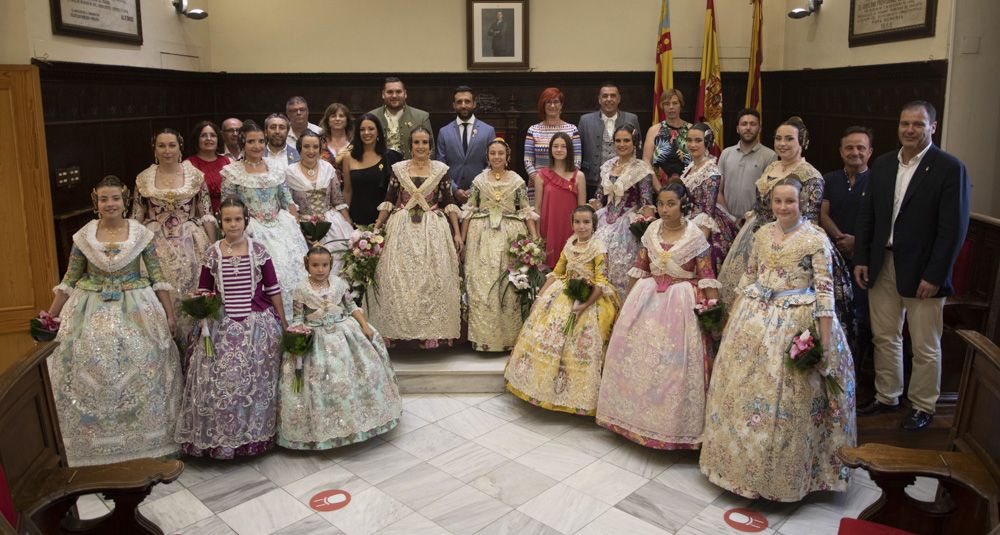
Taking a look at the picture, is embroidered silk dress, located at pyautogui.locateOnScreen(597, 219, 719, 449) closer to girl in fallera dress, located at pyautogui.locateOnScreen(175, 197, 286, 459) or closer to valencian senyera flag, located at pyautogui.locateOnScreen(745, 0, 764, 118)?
girl in fallera dress, located at pyautogui.locateOnScreen(175, 197, 286, 459)

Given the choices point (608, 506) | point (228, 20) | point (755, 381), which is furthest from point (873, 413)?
point (228, 20)

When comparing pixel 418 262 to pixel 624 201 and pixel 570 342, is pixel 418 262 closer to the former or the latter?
pixel 570 342

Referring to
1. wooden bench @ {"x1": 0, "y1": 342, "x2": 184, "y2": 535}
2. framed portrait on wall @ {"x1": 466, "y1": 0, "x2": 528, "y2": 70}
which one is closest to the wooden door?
wooden bench @ {"x1": 0, "y1": 342, "x2": 184, "y2": 535}

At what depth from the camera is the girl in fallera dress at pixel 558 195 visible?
18.7 feet

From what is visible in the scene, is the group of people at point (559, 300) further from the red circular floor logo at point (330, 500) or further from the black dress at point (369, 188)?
the red circular floor logo at point (330, 500)

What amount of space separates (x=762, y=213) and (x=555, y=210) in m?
1.53

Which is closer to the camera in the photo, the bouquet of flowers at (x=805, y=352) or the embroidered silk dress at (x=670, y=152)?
the bouquet of flowers at (x=805, y=352)

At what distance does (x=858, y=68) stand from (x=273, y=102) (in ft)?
19.7

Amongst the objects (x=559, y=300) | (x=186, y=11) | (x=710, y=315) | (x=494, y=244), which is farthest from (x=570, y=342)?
(x=186, y=11)

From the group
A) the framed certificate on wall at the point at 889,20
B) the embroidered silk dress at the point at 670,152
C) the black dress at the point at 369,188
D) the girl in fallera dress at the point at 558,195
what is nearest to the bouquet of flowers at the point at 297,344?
the black dress at the point at 369,188

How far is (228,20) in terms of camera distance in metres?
8.61

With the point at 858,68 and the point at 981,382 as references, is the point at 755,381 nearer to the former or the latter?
the point at 981,382

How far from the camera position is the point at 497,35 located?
8.65 meters

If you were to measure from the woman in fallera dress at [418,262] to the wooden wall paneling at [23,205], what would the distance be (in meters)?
2.22
